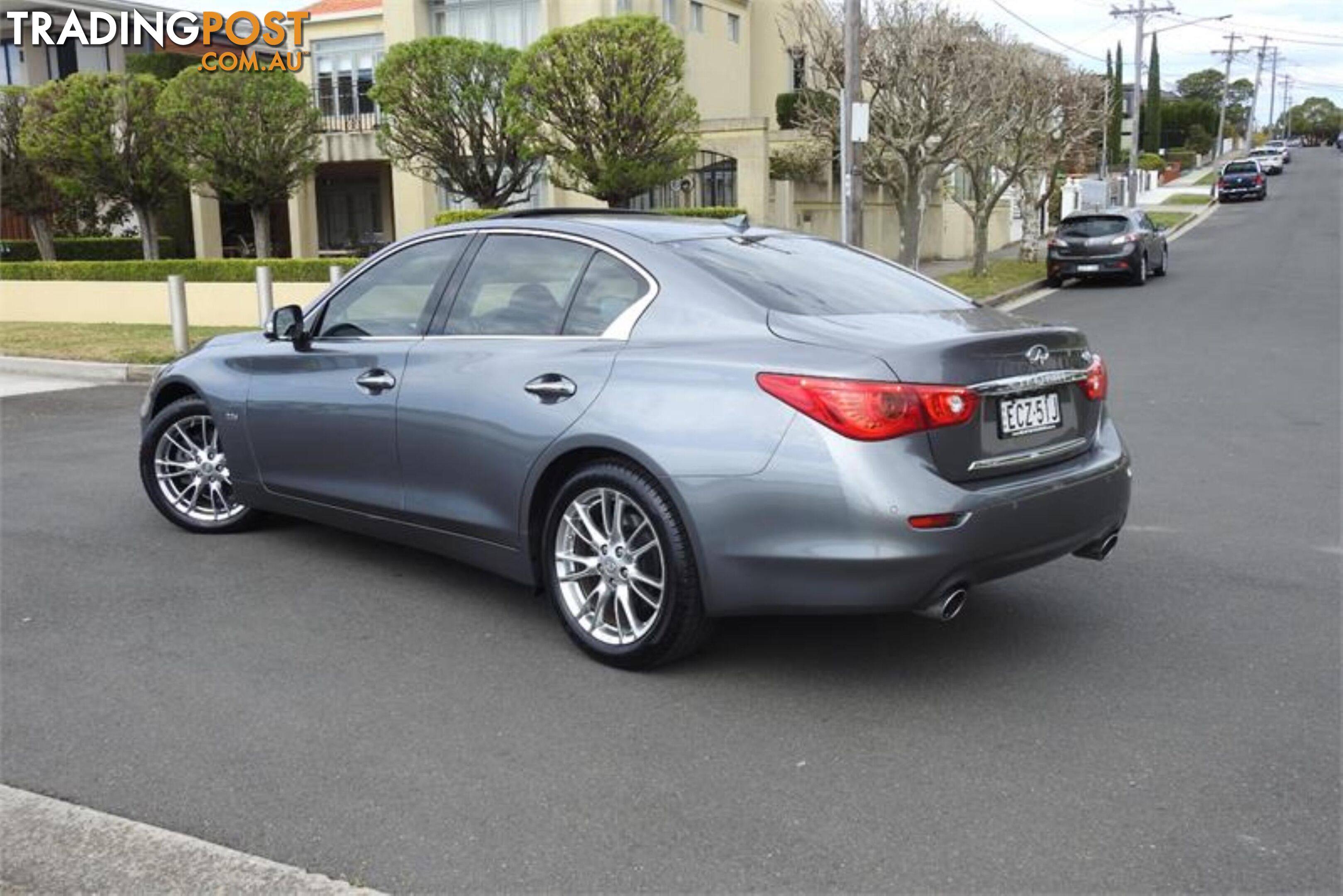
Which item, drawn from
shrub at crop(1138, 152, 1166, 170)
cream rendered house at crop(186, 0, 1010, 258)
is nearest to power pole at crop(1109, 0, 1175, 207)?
cream rendered house at crop(186, 0, 1010, 258)

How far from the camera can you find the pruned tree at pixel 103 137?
73.2 feet

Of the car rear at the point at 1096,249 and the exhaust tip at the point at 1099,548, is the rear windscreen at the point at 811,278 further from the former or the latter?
the car rear at the point at 1096,249

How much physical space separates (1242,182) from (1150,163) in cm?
1566

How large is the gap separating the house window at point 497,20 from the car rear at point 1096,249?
487 inches

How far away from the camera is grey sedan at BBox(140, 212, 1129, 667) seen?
398 cm

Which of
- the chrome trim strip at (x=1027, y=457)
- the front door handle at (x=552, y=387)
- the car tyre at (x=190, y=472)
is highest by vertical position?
the front door handle at (x=552, y=387)

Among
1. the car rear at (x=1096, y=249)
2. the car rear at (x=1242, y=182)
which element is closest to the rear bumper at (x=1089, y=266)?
the car rear at (x=1096, y=249)

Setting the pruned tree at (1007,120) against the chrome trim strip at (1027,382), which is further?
the pruned tree at (1007,120)

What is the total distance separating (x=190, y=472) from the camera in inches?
255

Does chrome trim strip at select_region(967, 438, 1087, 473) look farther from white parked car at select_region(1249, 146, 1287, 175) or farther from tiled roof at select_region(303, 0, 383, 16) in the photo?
white parked car at select_region(1249, 146, 1287, 175)

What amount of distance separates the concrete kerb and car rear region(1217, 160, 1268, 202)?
51.7 metres

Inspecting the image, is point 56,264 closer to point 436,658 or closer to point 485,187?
point 485,187

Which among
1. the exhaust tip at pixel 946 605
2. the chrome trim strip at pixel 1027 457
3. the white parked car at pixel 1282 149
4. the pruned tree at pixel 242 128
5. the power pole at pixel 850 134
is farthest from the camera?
the white parked car at pixel 1282 149

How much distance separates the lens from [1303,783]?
11.8 ft
